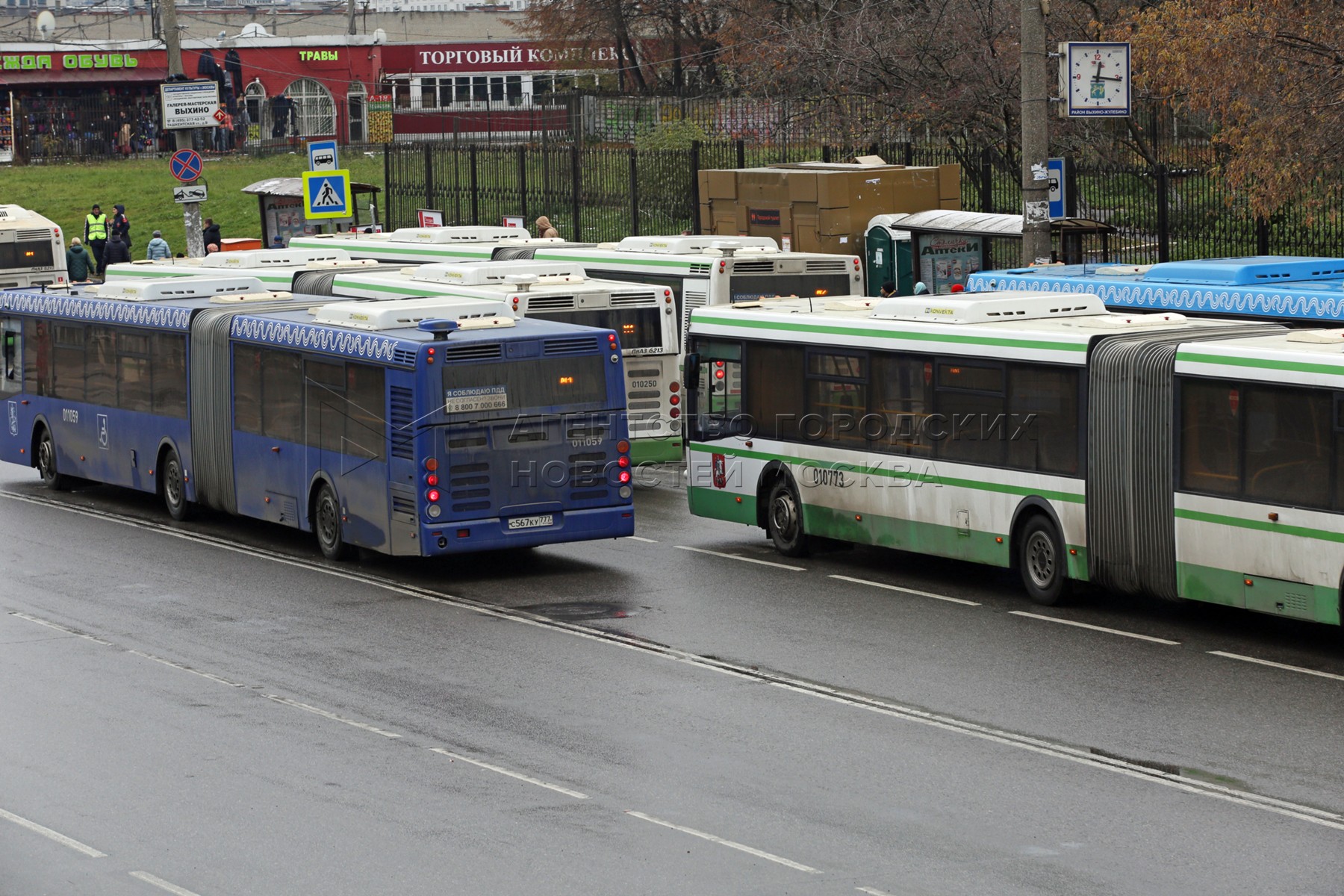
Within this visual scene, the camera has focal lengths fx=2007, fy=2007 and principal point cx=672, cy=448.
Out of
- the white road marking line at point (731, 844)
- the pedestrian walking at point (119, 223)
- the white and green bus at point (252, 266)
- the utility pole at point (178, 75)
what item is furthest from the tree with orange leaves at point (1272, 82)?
the pedestrian walking at point (119, 223)

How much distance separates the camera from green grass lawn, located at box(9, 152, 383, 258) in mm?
54469

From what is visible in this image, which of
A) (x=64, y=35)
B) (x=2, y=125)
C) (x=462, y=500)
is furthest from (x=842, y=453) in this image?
(x=64, y=35)

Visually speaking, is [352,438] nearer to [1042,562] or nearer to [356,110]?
[1042,562]

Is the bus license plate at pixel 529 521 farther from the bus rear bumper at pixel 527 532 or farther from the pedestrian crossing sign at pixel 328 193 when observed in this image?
the pedestrian crossing sign at pixel 328 193

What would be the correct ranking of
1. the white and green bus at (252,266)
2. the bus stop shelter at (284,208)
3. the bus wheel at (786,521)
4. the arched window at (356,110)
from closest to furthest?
the bus wheel at (786,521)
the white and green bus at (252,266)
the bus stop shelter at (284,208)
the arched window at (356,110)

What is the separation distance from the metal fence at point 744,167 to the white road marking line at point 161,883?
61.3 ft

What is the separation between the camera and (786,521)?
61.2 feet

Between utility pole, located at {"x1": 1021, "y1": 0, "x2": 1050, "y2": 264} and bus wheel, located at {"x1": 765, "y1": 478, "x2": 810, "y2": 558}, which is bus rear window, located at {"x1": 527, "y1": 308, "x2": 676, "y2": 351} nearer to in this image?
bus wheel, located at {"x1": 765, "y1": 478, "x2": 810, "y2": 558}

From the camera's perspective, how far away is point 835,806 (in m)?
10.2

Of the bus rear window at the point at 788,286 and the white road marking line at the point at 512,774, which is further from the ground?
the bus rear window at the point at 788,286

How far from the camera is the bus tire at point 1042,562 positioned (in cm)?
1560

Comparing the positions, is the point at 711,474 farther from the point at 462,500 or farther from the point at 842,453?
Answer: the point at 462,500

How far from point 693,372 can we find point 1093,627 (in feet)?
19.5

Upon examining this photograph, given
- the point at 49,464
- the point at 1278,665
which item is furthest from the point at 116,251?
the point at 1278,665
